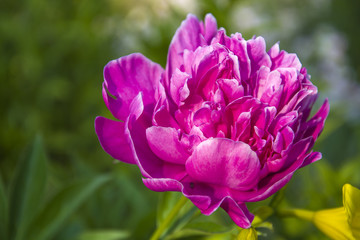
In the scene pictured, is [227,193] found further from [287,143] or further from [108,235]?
[108,235]

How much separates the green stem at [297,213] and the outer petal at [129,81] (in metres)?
0.21

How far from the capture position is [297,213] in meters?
0.51

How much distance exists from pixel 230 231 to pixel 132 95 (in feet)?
0.66

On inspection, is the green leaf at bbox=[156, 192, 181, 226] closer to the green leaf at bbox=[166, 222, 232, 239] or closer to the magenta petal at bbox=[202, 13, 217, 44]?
the green leaf at bbox=[166, 222, 232, 239]

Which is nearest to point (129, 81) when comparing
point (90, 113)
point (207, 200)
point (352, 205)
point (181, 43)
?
point (181, 43)

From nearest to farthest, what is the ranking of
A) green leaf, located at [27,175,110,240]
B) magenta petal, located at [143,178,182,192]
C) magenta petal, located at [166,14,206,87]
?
magenta petal, located at [143,178,182,192]
magenta petal, located at [166,14,206,87]
green leaf, located at [27,175,110,240]

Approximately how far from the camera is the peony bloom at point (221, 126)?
0.43m

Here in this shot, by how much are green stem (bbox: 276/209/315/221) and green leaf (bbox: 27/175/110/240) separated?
0.34 metres

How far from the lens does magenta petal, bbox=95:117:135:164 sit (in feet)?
1.56

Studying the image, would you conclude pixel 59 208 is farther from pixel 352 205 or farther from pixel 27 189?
pixel 352 205

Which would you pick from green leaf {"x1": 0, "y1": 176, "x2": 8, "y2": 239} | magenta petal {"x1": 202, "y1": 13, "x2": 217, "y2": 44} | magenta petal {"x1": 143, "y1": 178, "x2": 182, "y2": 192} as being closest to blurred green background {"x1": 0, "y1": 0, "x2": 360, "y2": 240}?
green leaf {"x1": 0, "y1": 176, "x2": 8, "y2": 239}

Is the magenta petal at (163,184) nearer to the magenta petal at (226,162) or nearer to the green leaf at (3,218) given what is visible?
the magenta petal at (226,162)

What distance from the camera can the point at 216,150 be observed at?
16.6 inches

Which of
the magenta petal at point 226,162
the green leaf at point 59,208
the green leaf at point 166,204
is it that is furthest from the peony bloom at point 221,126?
the green leaf at point 59,208
